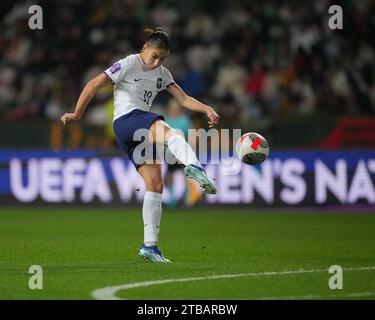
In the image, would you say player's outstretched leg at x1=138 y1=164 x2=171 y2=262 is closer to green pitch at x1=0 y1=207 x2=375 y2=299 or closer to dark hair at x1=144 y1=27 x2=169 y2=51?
green pitch at x1=0 y1=207 x2=375 y2=299

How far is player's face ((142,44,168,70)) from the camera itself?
10.1 metres

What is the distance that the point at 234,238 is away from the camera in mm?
13305

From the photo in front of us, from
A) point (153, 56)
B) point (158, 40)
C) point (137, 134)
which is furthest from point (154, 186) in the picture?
point (158, 40)

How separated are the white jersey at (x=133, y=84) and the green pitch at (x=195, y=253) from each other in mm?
1521

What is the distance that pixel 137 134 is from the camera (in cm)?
1004

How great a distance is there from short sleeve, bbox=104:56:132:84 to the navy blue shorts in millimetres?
356

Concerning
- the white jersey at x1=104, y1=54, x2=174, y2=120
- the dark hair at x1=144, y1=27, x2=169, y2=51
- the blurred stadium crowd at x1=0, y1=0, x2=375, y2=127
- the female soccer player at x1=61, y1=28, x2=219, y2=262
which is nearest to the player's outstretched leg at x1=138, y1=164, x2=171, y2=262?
the female soccer player at x1=61, y1=28, x2=219, y2=262

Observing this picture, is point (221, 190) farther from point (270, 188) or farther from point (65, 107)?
point (65, 107)

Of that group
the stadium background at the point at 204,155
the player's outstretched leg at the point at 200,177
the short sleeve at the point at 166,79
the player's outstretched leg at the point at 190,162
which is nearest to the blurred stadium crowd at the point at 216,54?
the stadium background at the point at 204,155

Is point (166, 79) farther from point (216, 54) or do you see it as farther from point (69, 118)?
point (216, 54)
